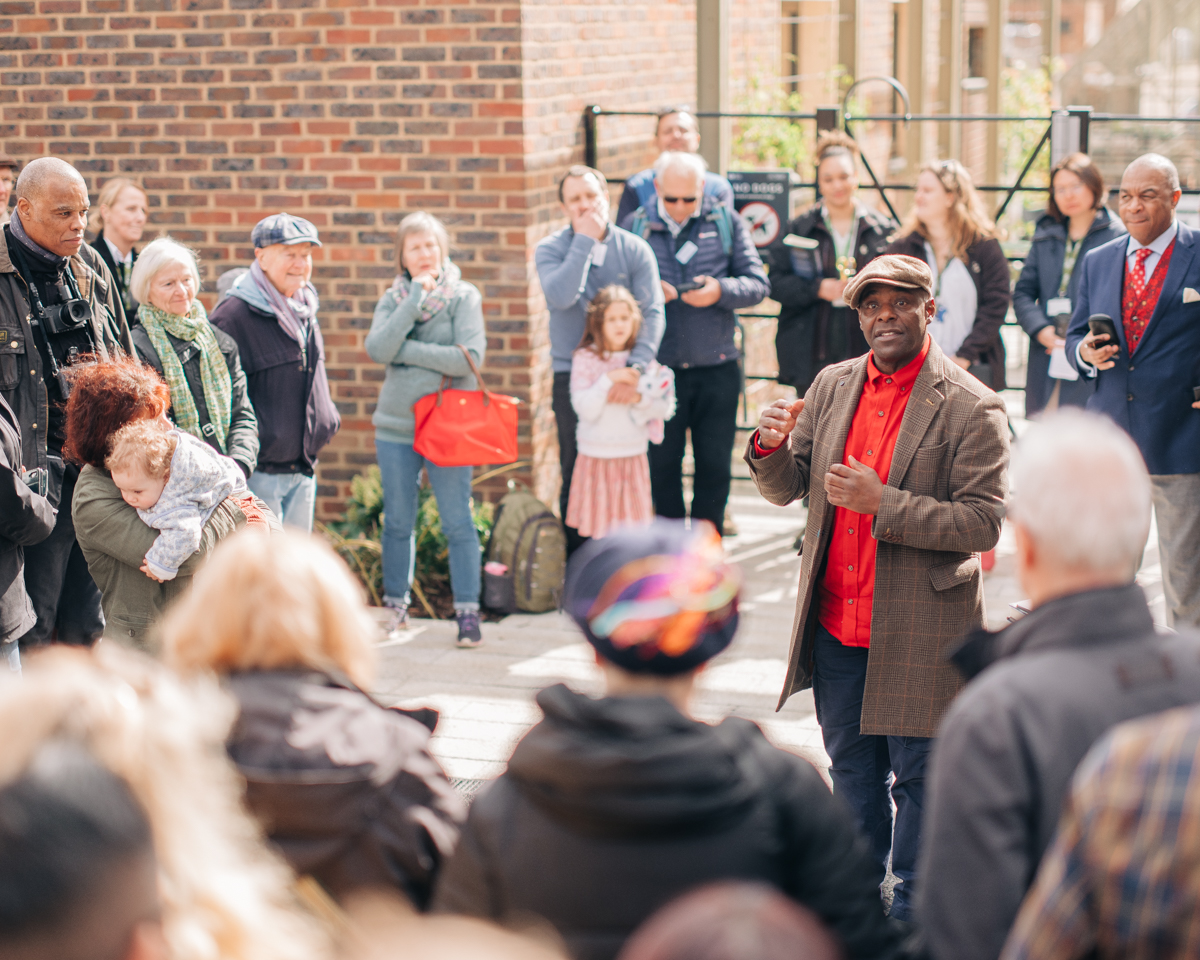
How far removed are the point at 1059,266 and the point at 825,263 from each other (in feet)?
3.67

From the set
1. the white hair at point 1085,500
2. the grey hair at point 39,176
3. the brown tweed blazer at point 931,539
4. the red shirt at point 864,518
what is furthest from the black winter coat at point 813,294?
the white hair at point 1085,500

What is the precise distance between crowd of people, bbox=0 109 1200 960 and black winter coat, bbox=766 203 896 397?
26 mm

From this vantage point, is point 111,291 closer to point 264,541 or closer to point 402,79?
point 402,79

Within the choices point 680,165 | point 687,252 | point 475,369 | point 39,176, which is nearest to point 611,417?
point 475,369

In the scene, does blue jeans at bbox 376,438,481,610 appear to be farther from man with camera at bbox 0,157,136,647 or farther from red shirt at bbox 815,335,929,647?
red shirt at bbox 815,335,929,647

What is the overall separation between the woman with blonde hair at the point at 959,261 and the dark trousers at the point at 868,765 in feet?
9.92

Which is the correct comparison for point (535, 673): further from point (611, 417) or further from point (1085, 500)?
point (1085, 500)

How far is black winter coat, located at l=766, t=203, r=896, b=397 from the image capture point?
6645mm

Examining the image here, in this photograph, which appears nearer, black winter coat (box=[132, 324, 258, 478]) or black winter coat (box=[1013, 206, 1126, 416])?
black winter coat (box=[132, 324, 258, 478])

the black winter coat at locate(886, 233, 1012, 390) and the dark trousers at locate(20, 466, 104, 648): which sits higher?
the black winter coat at locate(886, 233, 1012, 390)

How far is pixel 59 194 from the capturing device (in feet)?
14.8

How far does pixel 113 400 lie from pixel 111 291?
1.27 meters

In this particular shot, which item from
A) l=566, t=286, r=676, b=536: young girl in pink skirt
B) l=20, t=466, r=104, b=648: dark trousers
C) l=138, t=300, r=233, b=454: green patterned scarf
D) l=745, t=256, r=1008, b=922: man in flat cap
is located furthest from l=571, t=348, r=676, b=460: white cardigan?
l=745, t=256, r=1008, b=922: man in flat cap

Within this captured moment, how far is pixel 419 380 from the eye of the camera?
587 centimetres
